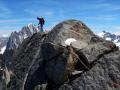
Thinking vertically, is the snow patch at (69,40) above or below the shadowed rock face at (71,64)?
above

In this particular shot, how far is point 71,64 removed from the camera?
21.4 metres

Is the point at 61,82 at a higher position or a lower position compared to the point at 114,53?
lower

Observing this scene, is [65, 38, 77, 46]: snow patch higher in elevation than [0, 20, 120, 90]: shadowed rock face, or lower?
higher

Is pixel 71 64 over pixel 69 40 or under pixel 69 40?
under

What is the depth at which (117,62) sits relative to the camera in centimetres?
1994

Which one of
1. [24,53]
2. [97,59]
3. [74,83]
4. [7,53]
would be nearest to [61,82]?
[74,83]

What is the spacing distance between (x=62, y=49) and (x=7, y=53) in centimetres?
13697

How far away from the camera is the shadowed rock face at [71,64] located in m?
19.9

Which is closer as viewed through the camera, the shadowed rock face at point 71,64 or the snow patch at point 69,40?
the shadowed rock face at point 71,64

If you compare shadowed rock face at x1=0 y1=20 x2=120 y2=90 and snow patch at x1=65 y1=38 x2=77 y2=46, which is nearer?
shadowed rock face at x1=0 y1=20 x2=120 y2=90

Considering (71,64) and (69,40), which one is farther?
(69,40)

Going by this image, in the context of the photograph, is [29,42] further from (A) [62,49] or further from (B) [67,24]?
(A) [62,49]

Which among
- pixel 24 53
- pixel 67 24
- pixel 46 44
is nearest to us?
pixel 46 44

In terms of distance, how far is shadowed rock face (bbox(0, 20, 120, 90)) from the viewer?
1986cm
